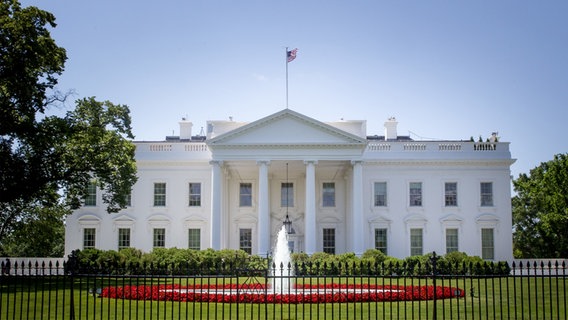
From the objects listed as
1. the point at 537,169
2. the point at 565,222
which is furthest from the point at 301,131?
the point at 537,169

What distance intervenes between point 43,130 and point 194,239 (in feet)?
63.0

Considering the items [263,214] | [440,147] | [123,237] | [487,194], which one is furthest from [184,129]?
[487,194]

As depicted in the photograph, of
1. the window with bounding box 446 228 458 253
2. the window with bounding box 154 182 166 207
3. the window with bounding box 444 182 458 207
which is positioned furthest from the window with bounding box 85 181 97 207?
the window with bounding box 446 228 458 253

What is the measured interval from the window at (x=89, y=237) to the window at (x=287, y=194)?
13.0 metres

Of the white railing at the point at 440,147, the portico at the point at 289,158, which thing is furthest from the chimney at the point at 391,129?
the portico at the point at 289,158

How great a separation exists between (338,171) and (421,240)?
738 cm

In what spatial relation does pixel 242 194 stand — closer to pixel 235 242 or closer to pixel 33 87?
pixel 235 242

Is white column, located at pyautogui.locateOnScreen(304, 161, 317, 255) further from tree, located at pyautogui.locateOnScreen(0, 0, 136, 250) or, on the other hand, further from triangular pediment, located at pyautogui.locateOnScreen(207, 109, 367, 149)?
tree, located at pyautogui.locateOnScreen(0, 0, 136, 250)

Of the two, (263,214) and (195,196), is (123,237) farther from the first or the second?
(263,214)

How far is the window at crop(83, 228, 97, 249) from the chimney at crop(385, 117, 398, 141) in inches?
920

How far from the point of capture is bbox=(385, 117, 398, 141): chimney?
50406 mm

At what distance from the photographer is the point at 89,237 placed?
43.2 meters

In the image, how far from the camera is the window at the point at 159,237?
43.2 m

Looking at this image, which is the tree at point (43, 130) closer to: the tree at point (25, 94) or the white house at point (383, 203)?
the tree at point (25, 94)
